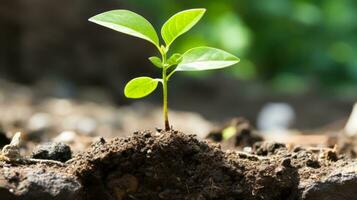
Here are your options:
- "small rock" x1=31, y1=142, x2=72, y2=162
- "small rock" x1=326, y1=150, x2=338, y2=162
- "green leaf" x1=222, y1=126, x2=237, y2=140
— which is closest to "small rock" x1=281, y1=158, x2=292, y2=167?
"small rock" x1=326, y1=150, x2=338, y2=162

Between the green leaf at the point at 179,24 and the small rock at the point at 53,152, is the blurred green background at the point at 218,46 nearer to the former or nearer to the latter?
the small rock at the point at 53,152

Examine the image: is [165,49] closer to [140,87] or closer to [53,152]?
[140,87]

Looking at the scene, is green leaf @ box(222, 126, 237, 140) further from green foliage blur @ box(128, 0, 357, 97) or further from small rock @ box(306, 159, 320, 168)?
green foliage blur @ box(128, 0, 357, 97)

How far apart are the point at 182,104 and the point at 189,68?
3577mm

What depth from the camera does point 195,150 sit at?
0.98 metres

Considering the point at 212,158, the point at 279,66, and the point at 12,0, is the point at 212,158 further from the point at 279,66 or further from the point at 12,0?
the point at 279,66

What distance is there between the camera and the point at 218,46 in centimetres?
423

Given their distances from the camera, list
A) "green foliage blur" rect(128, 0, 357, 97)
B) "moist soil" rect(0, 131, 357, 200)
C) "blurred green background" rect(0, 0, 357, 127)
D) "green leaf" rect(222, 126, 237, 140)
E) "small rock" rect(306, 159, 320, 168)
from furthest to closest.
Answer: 1. "green foliage blur" rect(128, 0, 357, 97)
2. "blurred green background" rect(0, 0, 357, 127)
3. "green leaf" rect(222, 126, 237, 140)
4. "small rock" rect(306, 159, 320, 168)
5. "moist soil" rect(0, 131, 357, 200)

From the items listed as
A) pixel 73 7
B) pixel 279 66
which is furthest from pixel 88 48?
pixel 279 66

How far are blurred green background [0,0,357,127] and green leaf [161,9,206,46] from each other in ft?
9.89

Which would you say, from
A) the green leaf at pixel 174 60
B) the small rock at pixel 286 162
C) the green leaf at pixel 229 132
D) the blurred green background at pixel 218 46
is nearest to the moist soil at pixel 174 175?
the small rock at pixel 286 162

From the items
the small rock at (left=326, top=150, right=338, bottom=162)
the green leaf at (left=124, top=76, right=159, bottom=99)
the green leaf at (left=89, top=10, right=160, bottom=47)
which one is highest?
the green leaf at (left=89, top=10, right=160, bottom=47)

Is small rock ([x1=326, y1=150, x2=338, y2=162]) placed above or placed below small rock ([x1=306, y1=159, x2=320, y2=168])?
above

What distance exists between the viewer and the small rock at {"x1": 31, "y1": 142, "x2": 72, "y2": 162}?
1078 millimetres
